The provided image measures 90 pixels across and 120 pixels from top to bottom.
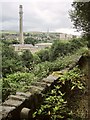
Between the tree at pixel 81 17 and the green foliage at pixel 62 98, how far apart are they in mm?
728

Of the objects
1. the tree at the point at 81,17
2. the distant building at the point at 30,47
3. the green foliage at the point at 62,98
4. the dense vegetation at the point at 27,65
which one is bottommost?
the green foliage at the point at 62,98

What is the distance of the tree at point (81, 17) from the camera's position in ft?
8.42

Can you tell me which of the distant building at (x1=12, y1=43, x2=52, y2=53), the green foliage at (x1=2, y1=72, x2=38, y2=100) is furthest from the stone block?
the distant building at (x1=12, y1=43, x2=52, y2=53)

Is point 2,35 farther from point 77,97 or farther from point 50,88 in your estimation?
point 77,97

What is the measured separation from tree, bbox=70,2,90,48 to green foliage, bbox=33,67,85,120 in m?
0.73

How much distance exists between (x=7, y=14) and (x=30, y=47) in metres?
0.30

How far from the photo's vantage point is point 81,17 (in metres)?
2.78

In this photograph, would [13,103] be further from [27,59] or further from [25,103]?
[27,59]

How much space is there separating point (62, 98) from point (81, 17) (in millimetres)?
1316

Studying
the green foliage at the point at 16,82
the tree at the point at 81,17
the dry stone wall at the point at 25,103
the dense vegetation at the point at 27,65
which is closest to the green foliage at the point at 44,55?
the dense vegetation at the point at 27,65

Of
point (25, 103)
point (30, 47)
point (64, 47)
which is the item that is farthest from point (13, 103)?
point (64, 47)

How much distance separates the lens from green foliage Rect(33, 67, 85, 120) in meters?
1.53

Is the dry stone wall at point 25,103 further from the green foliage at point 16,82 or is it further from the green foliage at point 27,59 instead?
the green foliage at point 27,59

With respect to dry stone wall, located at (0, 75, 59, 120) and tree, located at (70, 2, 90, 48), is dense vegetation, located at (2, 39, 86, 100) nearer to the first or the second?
dry stone wall, located at (0, 75, 59, 120)
